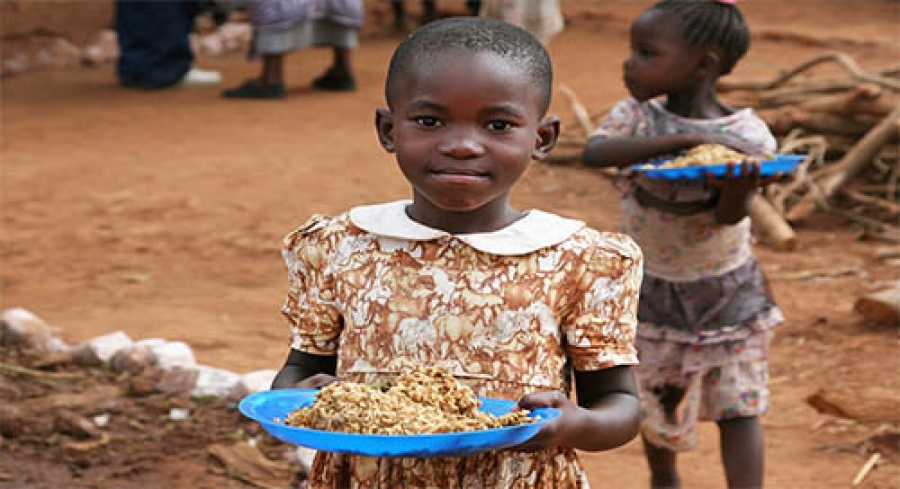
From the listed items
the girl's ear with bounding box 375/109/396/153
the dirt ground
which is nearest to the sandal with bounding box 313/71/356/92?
the dirt ground

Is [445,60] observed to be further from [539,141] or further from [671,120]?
[671,120]

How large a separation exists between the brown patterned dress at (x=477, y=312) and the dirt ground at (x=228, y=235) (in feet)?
5.80

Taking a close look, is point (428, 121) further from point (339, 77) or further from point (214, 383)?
point (339, 77)

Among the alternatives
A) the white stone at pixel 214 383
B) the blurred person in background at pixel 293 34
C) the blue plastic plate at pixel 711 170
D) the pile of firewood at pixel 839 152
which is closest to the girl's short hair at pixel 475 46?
the blue plastic plate at pixel 711 170

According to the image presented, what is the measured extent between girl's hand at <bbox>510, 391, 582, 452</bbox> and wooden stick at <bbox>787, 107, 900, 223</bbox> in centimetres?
526

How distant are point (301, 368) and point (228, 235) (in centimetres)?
468

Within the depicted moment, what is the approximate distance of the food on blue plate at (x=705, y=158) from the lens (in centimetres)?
334

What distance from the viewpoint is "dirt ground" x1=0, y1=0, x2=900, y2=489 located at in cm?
409

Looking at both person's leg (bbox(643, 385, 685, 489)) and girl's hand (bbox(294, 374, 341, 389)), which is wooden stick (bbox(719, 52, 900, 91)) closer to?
person's leg (bbox(643, 385, 685, 489))

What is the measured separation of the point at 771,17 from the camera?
14.5m

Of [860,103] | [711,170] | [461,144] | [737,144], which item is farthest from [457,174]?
[860,103]

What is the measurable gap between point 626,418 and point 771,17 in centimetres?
1309

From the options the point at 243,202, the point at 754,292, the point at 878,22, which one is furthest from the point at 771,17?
the point at 754,292

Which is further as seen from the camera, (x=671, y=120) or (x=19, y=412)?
(x=19, y=412)
